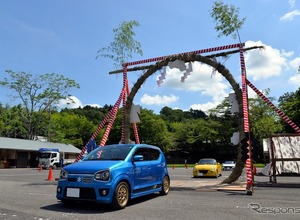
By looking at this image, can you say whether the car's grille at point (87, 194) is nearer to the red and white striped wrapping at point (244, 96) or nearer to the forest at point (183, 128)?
the red and white striped wrapping at point (244, 96)

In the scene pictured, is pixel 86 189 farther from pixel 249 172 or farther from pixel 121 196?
pixel 249 172

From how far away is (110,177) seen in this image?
7469 millimetres

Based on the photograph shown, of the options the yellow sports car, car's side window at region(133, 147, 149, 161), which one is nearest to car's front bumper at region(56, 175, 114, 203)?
car's side window at region(133, 147, 149, 161)

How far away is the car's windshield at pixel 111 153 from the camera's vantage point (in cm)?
865

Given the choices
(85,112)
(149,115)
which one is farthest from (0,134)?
(85,112)

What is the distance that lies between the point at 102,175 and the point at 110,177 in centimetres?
21

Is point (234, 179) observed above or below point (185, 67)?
below

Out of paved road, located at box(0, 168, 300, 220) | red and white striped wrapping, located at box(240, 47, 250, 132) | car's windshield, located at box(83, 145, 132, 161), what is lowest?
paved road, located at box(0, 168, 300, 220)

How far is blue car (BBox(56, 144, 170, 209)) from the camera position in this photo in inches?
292

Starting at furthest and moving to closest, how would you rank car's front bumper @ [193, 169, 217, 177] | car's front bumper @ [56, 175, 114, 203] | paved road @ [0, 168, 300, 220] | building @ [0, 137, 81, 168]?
1. building @ [0, 137, 81, 168]
2. car's front bumper @ [193, 169, 217, 177]
3. car's front bumper @ [56, 175, 114, 203]
4. paved road @ [0, 168, 300, 220]

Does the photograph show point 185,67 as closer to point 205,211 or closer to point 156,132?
point 205,211

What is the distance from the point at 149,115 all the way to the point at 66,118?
23433mm

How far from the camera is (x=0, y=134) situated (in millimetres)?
58406

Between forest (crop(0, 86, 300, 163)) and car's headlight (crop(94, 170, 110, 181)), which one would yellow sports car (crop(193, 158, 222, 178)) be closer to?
car's headlight (crop(94, 170, 110, 181))
